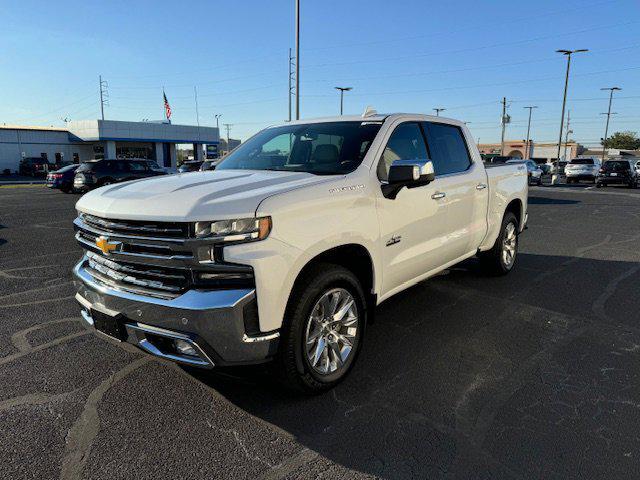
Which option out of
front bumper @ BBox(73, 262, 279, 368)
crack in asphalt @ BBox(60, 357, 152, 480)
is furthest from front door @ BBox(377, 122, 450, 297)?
crack in asphalt @ BBox(60, 357, 152, 480)

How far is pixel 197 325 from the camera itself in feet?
8.45

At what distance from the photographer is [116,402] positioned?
3102 mm

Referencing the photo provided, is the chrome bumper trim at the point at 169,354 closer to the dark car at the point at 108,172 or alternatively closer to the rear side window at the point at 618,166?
the dark car at the point at 108,172

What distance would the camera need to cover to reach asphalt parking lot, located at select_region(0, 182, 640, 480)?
2512 millimetres

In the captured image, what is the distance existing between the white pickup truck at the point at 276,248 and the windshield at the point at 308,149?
2 cm

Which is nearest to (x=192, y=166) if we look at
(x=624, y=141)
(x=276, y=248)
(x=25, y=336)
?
(x=25, y=336)

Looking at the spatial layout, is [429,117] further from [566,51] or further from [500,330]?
[566,51]

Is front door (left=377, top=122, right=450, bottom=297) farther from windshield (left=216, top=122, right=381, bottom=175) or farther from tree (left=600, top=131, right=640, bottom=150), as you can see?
tree (left=600, top=131, right=640, bottom=150)

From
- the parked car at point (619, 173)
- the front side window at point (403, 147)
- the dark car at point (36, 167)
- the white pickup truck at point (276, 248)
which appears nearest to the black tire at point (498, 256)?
the white pickup truck at point (276, 248)

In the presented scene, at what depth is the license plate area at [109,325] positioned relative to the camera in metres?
2.88

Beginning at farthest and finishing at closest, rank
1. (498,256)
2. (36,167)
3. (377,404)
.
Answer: (36,167)
(498,256)
(377,404)

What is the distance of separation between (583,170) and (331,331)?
32136 mm

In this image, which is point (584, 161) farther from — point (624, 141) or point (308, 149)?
point (624, 141)

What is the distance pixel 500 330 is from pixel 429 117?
6.93 ft
